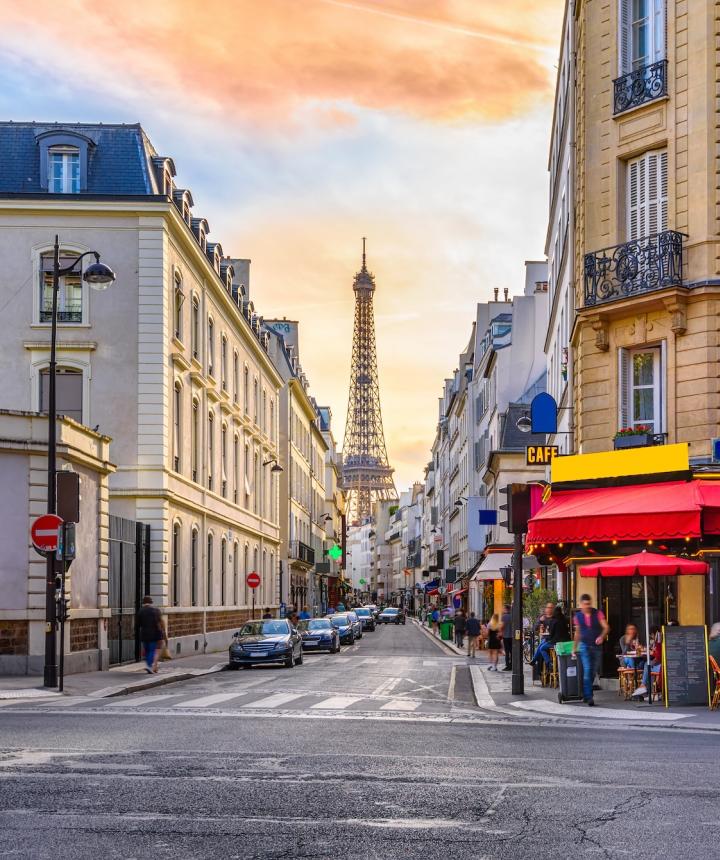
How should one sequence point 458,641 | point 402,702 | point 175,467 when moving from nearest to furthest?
1. point 402,702
2. point 175,467
3. point 458,641

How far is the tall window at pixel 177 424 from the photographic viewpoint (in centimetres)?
3869

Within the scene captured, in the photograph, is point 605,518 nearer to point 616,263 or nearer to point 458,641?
point 616,263

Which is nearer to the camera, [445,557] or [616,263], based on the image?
[616,263]

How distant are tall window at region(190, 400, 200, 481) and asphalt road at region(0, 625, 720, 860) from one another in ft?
80.5

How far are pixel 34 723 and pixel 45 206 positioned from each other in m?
23.6

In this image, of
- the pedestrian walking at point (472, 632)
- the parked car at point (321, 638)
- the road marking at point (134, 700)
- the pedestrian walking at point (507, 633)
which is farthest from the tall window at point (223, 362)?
the road marking at point (134, 700)

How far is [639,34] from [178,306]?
19.4 metres

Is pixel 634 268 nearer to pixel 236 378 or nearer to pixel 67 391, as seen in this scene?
pixel 67 391

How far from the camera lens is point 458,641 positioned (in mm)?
49969

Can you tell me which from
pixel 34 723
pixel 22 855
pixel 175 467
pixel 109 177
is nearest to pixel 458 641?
pixel 175 467

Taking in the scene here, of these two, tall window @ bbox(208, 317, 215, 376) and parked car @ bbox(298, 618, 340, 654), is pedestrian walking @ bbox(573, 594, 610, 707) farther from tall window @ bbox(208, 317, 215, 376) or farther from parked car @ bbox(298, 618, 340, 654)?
tall window @ bbox(208, 317, 215, 376)

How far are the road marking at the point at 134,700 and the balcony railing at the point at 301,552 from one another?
174 ft

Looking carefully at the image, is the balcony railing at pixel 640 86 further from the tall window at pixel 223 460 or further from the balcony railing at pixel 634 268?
the tall window at pixel 223 460

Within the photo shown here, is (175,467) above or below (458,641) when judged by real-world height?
above
